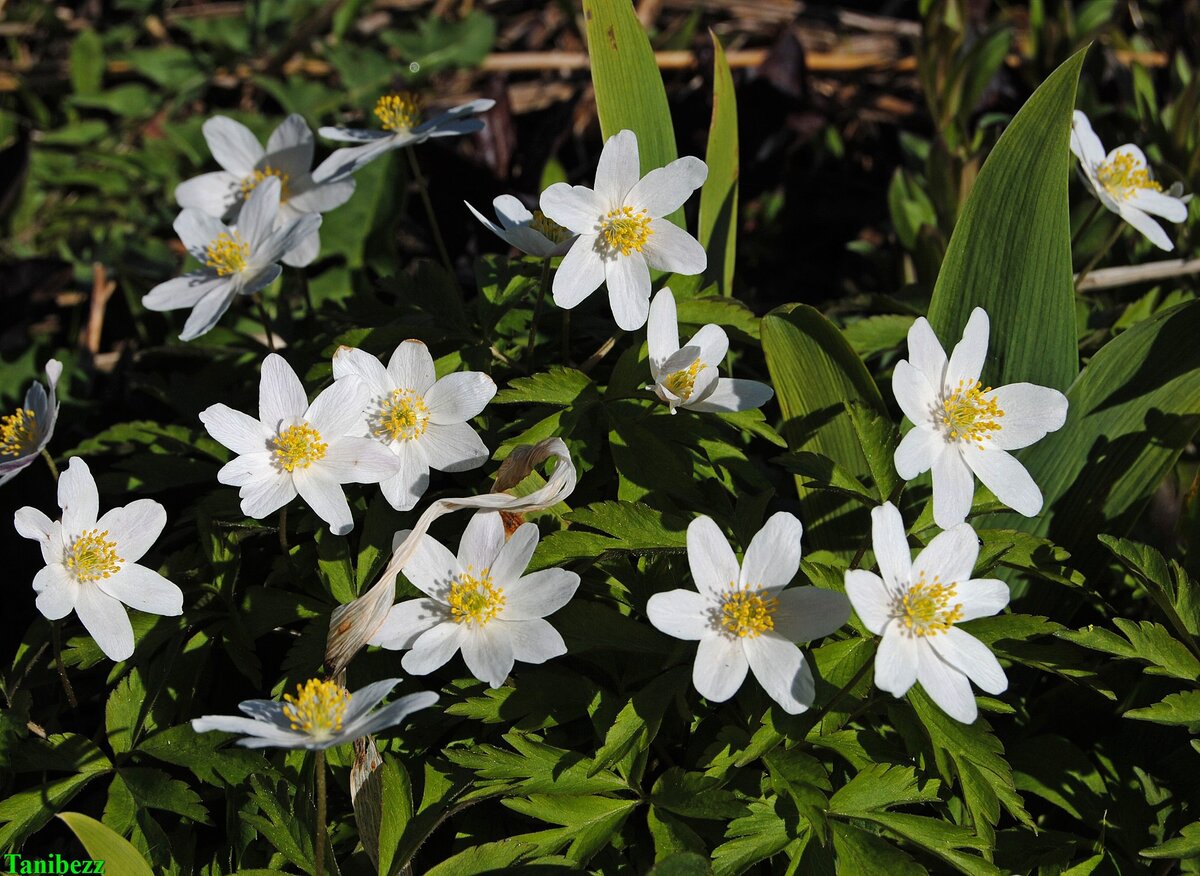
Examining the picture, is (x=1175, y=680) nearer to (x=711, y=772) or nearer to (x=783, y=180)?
(x=711, y=772)

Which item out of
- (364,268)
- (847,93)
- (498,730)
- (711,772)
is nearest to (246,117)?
(364,268)

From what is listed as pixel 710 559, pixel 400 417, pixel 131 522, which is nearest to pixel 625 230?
pixel 400 417

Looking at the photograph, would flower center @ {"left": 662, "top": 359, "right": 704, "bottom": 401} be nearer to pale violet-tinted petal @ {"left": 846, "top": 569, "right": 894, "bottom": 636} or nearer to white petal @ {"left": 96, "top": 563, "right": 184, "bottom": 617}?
pale violet-tinted petal @ {"left": 846, "top": 569, "right": 894, "bottom": 636}

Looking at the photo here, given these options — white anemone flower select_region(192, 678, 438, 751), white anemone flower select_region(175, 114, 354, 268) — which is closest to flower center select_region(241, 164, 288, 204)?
white anemone flower select_region(175, 114, 354, 268)

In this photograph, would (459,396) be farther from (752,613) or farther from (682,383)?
(752,613)

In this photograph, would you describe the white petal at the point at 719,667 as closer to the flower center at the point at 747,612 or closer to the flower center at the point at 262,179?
the flower center at the point at 747,612

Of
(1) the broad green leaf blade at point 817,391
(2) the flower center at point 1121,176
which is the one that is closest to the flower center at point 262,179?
(1) the broad green leaf blade at point 817,391
